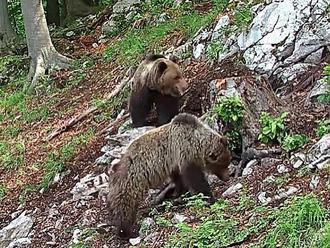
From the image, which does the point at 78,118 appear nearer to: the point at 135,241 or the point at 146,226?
the point at 146,226

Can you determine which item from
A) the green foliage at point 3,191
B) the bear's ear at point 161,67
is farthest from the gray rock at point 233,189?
the green foliage at point 3,191

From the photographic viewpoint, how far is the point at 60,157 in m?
9.45

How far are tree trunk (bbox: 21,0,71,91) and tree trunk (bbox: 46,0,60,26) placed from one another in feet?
17.6

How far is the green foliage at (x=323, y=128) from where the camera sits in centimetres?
672

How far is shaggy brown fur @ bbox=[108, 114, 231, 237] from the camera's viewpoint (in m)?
6.58

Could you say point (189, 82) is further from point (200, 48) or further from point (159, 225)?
point (159, 225)

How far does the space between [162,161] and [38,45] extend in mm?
7033

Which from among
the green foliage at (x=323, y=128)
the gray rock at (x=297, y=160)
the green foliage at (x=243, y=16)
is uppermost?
the green foliage at (x=243, y=16)

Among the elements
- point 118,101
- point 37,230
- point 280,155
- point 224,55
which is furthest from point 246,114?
point 118,101

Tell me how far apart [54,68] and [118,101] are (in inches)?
123

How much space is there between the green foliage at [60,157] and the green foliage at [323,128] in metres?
3.60

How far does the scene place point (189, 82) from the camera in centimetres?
917

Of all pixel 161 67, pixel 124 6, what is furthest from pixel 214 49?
pixel 124 6

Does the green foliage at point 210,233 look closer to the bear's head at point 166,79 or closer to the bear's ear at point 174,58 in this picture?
the bear's head at point 166,79
